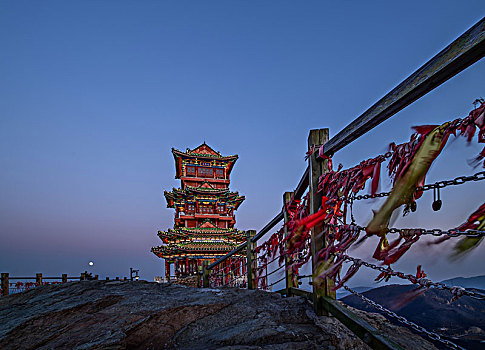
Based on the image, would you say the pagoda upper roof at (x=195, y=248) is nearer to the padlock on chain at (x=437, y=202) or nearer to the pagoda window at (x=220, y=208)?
the pagoda window at (x=220, y=208)

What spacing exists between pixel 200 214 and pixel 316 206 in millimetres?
25099

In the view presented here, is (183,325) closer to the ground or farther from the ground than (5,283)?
farther from the ground

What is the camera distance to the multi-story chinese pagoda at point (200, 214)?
24.5m

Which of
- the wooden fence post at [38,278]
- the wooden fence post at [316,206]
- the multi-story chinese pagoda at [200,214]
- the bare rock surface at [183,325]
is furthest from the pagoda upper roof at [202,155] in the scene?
the wooden fence post at [316,206]

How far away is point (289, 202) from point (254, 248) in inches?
73.9

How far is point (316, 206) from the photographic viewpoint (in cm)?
231

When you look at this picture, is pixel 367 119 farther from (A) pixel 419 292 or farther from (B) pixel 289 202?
(B) pixel 289 202

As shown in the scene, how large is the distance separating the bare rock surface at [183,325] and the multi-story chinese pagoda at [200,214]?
2078 centimetres

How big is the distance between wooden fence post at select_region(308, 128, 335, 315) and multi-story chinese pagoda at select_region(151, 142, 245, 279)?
22028 millimetres

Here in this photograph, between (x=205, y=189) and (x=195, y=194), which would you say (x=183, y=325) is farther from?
(x=195, y=194)

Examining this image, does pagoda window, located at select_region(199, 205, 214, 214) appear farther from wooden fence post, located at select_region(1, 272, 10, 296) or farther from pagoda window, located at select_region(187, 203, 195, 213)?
wooden fence post, located at select_region(1, 272, 10, 296)

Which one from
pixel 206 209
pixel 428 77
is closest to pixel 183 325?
pixel 428 77

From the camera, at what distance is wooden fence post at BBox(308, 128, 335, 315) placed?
7.28 ft

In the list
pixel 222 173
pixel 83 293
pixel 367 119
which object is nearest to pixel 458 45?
pixel 367 119
